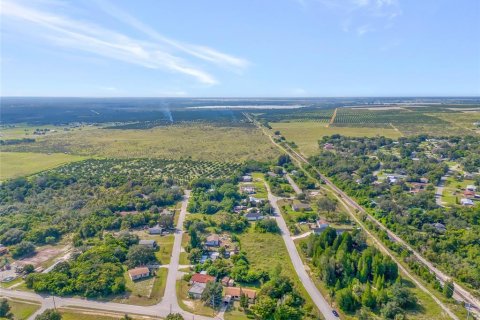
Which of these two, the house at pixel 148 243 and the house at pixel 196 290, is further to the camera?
the house at pixel 148 243

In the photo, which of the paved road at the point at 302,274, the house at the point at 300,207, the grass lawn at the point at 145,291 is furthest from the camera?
the house at the point at 300,207

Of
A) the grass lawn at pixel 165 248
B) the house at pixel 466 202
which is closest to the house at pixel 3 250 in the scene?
the grass lawn at pixel 165 248

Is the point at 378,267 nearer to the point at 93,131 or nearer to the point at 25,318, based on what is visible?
the point at 25,318

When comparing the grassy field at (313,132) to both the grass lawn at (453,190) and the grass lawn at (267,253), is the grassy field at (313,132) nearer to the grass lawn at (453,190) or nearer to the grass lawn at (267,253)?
the grass lawn at (453,190)

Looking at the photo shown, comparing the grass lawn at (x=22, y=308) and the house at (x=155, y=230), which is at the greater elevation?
the house at (x=155, y=230)

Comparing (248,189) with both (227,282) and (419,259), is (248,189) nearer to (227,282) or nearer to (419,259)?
(227,282)

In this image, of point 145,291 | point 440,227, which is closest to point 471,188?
point 440,227
